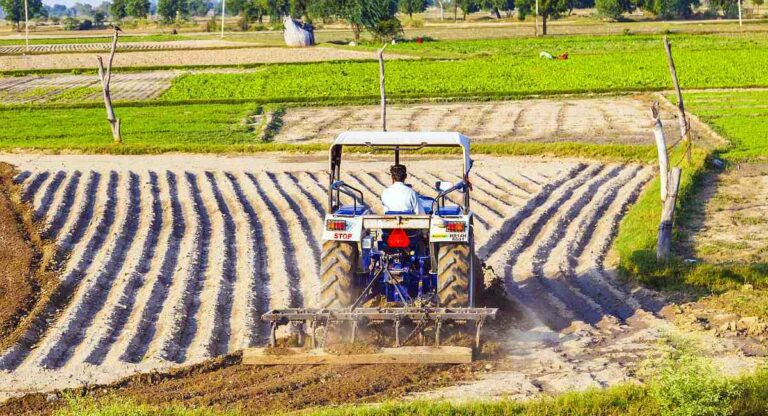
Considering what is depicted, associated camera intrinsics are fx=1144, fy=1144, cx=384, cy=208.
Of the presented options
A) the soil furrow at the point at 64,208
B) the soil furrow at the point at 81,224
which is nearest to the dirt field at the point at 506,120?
the soil furrow at the point at 64,208

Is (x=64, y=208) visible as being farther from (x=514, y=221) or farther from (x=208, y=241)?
(x=514, y=221)

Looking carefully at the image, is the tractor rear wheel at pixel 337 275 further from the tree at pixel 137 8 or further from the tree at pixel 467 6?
the tree at pixel 137 8

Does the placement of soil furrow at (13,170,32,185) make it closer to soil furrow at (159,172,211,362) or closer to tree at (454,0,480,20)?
soil furrow at (159,172,211,362)

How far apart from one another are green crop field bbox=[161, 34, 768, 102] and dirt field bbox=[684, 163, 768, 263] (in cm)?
1876

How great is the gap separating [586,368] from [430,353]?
4.48 ft

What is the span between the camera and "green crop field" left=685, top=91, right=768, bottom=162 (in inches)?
987

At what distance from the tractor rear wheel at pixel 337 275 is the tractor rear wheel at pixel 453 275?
82cm

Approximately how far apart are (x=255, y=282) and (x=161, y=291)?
44.5 inches

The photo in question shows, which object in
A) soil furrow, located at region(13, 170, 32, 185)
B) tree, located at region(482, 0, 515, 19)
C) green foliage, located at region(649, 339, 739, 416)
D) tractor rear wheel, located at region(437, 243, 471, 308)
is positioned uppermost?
tree, located at region(482, 0, 515, 19)

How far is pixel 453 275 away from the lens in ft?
34.1

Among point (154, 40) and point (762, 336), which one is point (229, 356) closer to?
point (762, 336)

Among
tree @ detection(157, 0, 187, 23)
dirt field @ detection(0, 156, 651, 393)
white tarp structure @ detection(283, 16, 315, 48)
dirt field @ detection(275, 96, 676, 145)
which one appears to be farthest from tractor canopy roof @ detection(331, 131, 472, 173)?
tree @ detection(157, 0, 187, 23)

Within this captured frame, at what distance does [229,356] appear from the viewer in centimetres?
1048

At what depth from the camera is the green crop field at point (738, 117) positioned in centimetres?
2508
